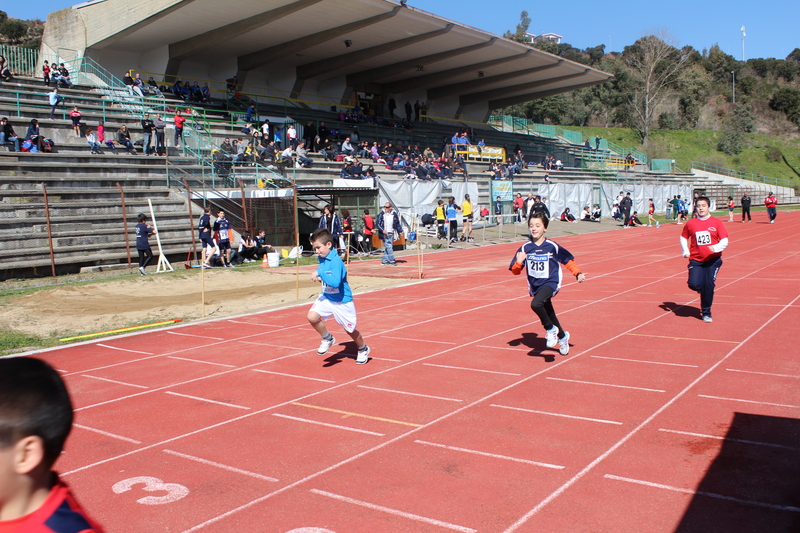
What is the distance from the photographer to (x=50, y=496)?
188 cm

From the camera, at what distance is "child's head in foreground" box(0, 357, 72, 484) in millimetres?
1729

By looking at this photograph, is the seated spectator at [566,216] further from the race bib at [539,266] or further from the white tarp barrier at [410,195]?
the race bib at [539,266]

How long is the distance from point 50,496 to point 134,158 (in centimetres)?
2395

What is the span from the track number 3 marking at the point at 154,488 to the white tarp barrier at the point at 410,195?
23.7 meters

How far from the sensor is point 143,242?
62.6ft

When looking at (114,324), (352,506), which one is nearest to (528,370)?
Answer: (352,506)

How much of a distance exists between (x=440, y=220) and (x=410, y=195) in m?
2.46

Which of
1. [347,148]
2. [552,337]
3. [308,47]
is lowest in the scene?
[552,337]

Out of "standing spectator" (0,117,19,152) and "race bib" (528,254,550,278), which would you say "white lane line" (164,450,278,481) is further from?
"standing spectator" (0,117,19,152)

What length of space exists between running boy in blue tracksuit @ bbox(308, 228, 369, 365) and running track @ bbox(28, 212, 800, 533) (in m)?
0.57

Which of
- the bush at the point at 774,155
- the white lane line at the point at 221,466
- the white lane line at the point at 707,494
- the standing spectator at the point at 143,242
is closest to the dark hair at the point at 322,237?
the white lane line at the point at 221,466

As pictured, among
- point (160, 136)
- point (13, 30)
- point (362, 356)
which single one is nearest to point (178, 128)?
point (160, 136)

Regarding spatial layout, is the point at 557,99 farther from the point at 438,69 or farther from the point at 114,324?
the point at 114,324

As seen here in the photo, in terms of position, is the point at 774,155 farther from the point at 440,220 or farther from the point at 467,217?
the point at 440,220
